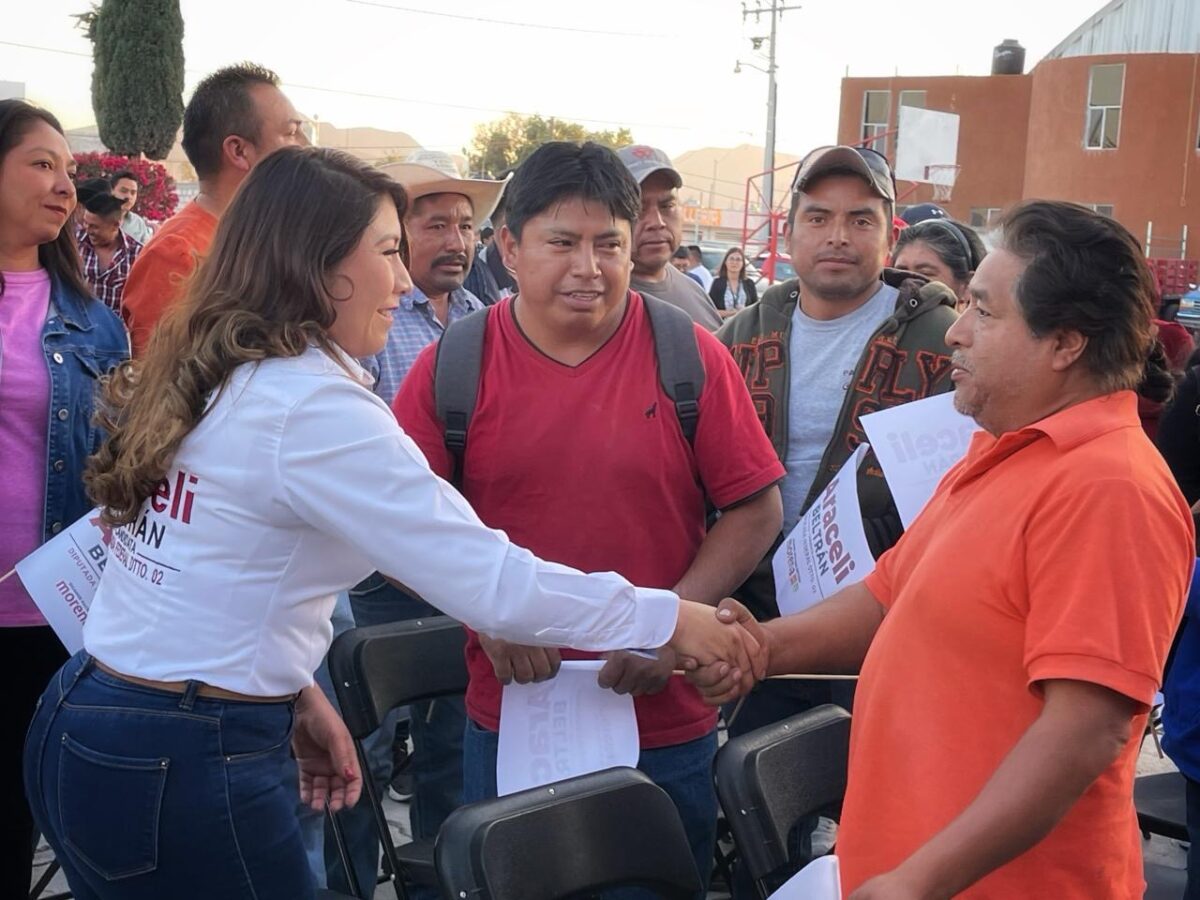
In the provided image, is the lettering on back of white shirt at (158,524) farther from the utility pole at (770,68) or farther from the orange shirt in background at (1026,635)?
the utility pole at (770,68)

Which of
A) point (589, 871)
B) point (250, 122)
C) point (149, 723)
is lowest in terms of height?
point (589, 871)

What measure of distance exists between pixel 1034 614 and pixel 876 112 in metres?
32.2

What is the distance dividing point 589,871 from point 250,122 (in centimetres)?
269

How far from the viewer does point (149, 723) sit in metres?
1.99

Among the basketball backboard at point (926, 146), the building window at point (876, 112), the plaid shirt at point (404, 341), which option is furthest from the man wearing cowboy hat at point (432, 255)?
the building window at point (876, 112)

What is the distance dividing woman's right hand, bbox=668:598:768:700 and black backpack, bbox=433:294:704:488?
400 millimetres

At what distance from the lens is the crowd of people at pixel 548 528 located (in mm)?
1793

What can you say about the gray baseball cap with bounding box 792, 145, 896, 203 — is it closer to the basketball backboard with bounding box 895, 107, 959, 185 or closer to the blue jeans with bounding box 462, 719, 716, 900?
the blue jeans with bounding box 462, 719, 716, 900

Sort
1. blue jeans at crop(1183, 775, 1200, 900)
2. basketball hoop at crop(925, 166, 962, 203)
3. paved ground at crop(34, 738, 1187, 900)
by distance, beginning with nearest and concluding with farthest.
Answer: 1. blue jeans at crop(1183, 775, 1200, 900)
2. paved ground at crop(34, 738, 1187, 900)
3. basketball hoop at crop(925, 166, 962, 203)

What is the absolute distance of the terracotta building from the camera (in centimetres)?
2525

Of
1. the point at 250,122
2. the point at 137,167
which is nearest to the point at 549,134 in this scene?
the point at 137,167

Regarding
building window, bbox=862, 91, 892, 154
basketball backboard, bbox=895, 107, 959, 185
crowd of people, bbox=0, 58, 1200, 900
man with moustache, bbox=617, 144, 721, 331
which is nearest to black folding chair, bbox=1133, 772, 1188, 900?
crowd of people, bbox=0, 58, 1200, 900

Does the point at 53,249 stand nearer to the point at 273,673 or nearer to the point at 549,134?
the point at 273,673

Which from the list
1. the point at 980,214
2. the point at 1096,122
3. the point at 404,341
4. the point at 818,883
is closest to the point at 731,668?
the point at 818,883
